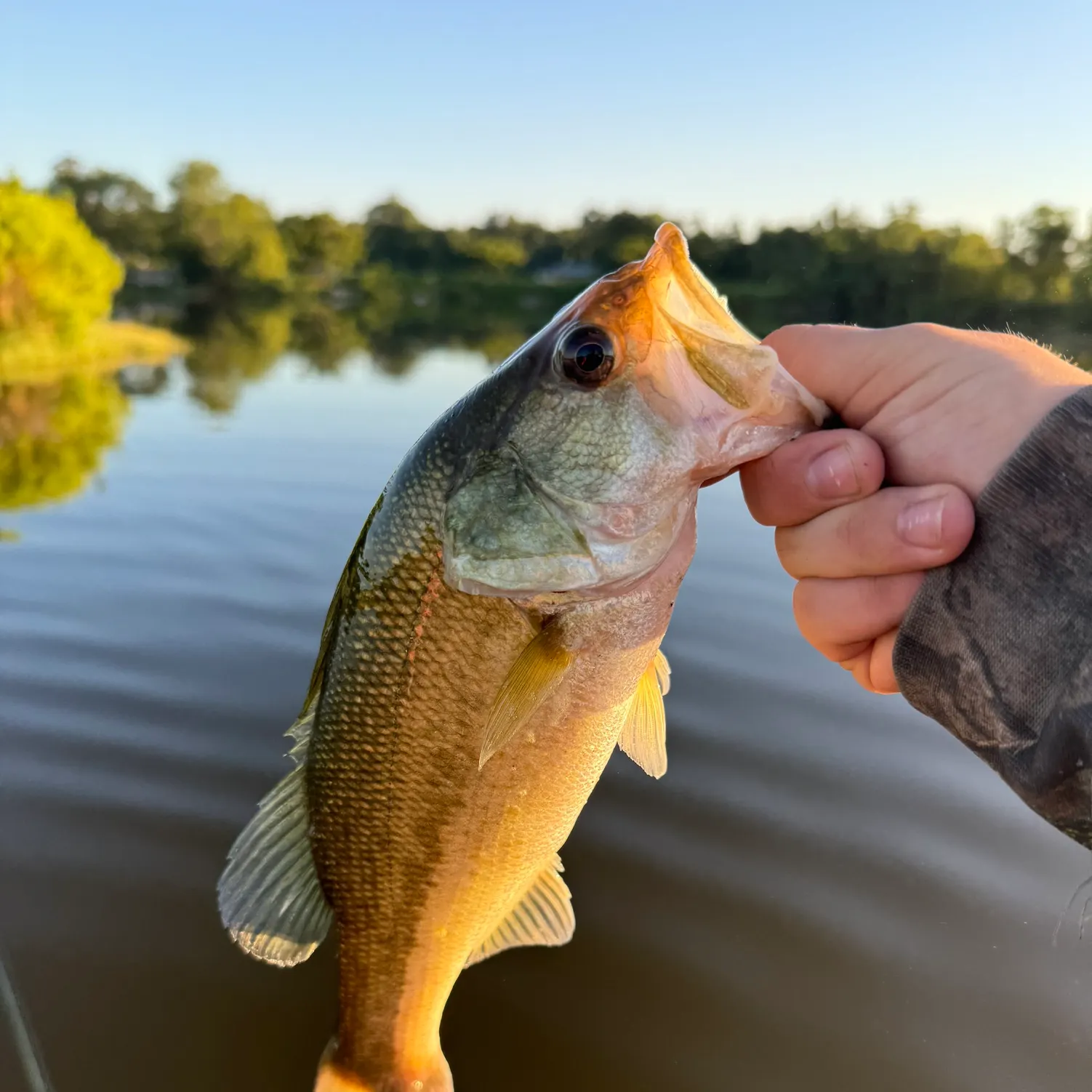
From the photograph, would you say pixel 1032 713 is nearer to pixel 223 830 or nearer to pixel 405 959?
pixel 405 959

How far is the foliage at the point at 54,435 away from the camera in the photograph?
12180 mm

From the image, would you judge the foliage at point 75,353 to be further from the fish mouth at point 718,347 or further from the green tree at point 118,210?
the green tree at point 118,210

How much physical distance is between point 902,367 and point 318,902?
188cm

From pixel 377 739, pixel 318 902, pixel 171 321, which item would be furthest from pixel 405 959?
pixel 171 321

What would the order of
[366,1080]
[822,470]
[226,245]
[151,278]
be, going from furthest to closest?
[151,278] < [226,245] < [366,1080] < [822,470]

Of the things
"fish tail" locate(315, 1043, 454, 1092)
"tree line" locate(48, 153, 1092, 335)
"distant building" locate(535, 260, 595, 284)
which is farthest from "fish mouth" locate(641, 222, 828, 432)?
"distant building" locate(535, 260, 595, 284)

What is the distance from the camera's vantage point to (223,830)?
4.78 meters

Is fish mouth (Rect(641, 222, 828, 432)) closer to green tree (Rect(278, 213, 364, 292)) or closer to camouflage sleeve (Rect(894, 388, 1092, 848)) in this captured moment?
camouflage sleeve (Rect(894, 388, 1092, 848))

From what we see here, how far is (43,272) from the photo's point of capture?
27.4m

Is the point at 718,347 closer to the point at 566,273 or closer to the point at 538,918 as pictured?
the point at 538,918

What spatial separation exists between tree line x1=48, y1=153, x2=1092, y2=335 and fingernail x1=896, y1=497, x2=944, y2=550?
25.9 meters

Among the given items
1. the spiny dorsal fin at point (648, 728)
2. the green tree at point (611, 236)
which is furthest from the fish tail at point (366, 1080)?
the green tree at point (611, 236)

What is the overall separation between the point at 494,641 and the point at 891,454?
0.94 m

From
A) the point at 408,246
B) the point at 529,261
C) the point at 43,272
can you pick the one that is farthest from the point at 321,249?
the point at 43,272
